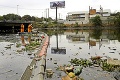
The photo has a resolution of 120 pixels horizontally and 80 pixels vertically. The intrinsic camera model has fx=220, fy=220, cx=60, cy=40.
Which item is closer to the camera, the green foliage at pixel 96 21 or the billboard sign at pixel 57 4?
the billboard sign at pixel 57 4

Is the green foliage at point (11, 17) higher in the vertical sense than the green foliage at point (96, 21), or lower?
higher

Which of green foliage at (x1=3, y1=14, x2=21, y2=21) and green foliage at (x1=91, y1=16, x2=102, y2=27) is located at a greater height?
green foliage at (x1=3, y1=14, x2=21, y2=21)

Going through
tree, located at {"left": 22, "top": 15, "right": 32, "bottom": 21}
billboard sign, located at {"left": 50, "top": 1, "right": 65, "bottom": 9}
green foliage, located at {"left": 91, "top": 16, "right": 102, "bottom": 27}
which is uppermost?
billboard sign, located at {"left": 50, "top": 1, "right": 65, "bottom": 9}

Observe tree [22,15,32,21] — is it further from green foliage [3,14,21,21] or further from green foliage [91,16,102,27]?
green foliage [91,16,102,27]

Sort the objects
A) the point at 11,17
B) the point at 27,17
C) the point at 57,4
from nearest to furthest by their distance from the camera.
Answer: the point at 57,4 → the point at 11,17 → the point at 27,17

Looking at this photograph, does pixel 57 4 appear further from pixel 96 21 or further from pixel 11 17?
pixel 11 17

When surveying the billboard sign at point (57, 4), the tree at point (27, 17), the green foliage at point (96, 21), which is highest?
the billboard sign at point (57, 4)

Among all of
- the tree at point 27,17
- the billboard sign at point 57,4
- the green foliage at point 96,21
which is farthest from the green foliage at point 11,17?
the green foliage at point 96,21

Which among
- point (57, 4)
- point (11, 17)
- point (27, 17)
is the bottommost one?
point (11, 17)

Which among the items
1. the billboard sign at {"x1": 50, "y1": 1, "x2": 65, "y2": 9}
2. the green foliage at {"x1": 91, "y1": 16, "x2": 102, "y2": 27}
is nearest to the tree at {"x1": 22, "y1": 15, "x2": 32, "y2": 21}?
the billboard sign at {"x1": 50, "y1": 1, "x2": 65, "y2": 9}

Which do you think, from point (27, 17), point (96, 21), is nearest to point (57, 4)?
point (96, 21)

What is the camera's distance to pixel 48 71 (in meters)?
10.3

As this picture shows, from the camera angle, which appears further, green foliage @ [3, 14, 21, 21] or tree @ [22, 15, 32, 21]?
tree @ [22, 15, 32, 21]

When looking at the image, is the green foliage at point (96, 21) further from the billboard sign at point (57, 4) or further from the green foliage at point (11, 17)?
the green foliage at point (11, 17)
